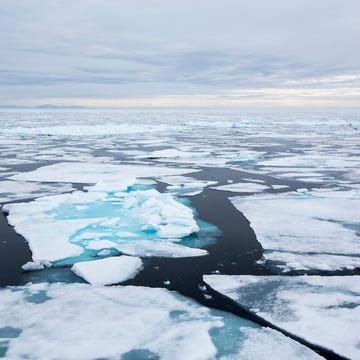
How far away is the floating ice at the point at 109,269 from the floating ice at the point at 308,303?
794 millimetres

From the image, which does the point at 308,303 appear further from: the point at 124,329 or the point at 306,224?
the point at 306,224

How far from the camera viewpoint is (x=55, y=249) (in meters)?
4.85

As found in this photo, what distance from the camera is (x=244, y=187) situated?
336 inches

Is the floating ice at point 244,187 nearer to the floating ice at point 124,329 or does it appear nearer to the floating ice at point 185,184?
the floating ice at point 185,184

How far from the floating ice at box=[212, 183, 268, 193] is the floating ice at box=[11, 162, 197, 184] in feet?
6.75

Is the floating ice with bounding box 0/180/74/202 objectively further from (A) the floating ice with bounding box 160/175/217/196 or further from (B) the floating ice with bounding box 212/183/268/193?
(B) the floating ice with bounding box 212/183/268/193

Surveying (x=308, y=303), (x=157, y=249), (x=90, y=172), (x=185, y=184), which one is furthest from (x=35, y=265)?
(x=90, y=172)

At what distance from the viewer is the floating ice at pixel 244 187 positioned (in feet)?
27.0

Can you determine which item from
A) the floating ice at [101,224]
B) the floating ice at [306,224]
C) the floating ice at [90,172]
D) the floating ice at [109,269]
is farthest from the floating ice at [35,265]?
the floating ice at [90,172]

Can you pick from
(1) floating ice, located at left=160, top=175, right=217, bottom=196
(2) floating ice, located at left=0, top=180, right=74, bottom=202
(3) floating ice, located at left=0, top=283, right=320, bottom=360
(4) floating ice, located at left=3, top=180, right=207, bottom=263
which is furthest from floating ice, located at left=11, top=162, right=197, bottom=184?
(3) floating ice, located at left=0, top=283, right=320, bottom=360

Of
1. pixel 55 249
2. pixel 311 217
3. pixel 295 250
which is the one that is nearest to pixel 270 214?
pixel 311 217

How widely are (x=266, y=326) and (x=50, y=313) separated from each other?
1696 mm

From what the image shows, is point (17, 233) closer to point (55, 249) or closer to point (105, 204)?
point (55, 249)

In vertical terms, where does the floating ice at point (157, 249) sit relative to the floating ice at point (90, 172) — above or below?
below
